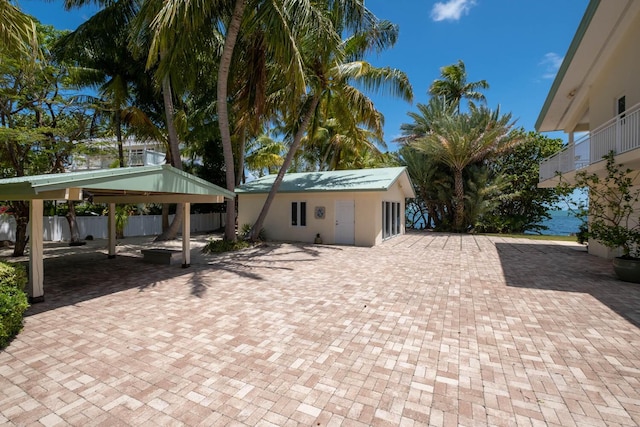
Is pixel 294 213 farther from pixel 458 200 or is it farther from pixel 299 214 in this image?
pixel 458 200

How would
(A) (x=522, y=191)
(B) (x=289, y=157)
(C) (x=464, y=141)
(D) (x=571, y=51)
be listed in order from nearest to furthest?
(D) (x=571, y=51) < (B) (x=289, y=157) < (C) (x=464, y=141) < (A) (x=522, y=191)

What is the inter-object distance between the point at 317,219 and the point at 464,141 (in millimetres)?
11094

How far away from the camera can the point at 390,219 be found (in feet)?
55.7

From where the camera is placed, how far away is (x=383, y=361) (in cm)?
372

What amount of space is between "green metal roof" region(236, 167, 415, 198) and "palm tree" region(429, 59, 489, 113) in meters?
13.2

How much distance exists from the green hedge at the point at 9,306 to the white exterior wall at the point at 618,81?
14.4 meters

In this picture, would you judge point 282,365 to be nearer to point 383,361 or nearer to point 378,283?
point 383,361

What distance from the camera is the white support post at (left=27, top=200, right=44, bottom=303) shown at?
219 inches

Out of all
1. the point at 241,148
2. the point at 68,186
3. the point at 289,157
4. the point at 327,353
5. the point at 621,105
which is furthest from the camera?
the point at 241,148

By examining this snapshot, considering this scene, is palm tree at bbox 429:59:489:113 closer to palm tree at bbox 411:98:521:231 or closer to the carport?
palm tree at bbox 411:98:521:231

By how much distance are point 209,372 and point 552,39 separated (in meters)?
15.0

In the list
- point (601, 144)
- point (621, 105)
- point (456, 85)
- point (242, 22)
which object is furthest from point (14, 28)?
point (456, 85)

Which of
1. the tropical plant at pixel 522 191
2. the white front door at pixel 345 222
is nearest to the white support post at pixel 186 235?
the white front door at pixel 345 222

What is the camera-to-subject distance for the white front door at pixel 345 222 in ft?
47.6
